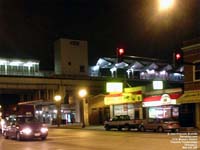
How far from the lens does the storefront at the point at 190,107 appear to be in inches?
1663

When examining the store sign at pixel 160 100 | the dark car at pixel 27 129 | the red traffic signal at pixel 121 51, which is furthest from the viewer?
Result: the store sign at pixel 160 100

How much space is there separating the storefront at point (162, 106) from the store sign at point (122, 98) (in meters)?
1.58

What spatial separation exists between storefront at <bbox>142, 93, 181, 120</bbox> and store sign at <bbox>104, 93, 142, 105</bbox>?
1.58m

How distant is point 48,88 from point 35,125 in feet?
145

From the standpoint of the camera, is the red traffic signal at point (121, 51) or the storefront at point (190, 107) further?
the storefront at point (190, 107)

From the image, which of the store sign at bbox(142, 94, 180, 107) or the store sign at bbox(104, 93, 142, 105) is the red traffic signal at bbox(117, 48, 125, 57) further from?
the store sign at bbox(104, 93, 142, 105)

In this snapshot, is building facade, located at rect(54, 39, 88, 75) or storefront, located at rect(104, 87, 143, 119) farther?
building facade, located at rect(54, 39, 88, 75)

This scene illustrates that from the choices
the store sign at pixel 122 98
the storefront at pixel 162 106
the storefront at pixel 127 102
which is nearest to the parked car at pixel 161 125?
the storefront at pixel 162 106

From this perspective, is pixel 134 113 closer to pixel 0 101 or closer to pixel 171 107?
pixel 171 107

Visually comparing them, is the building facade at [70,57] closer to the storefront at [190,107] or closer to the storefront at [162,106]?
the storefront at [162,106]

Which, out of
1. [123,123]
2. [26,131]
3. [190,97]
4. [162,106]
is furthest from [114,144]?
[162,106]

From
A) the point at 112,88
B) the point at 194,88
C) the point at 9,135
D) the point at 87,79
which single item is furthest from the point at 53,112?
the point at 9,135

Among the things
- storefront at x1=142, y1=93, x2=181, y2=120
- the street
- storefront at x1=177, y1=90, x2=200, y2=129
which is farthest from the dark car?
storefront at x1=142, y1=93, x2=181, y2=120

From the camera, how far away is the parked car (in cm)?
3975
